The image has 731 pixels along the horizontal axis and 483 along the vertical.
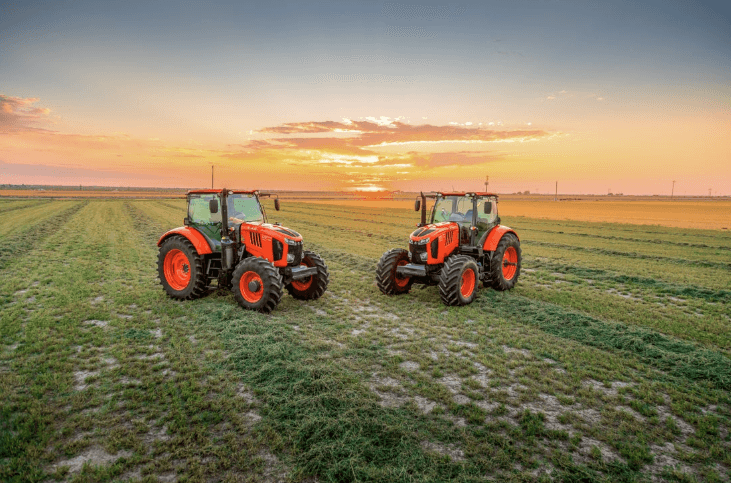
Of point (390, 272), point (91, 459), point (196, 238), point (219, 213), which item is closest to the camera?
point (91, 459)

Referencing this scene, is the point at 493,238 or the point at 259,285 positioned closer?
the point at 259,285

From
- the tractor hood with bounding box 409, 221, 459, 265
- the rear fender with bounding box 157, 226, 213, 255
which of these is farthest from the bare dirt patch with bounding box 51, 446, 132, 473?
the tractor hood with bounding box 409, 221, 459, 265

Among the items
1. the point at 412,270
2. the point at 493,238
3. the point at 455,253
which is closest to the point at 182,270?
the point at 412,270

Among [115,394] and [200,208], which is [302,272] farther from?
[115,394]

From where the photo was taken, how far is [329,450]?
150 inches

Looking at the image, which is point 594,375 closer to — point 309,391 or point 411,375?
point 411,375

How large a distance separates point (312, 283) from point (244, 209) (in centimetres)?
241

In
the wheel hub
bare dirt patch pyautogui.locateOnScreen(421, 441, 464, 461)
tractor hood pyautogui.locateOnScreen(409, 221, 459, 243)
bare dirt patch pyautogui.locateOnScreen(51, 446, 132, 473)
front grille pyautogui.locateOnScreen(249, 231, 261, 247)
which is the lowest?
bare dirt patch pyautogui.locateOnScreen(51, 446, 132, 473)

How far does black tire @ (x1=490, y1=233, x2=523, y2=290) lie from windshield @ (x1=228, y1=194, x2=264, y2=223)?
19.7ft

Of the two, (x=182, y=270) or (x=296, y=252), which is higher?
(x=296, y=252)

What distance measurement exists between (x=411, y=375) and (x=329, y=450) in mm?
2035

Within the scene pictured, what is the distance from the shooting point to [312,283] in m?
9.34

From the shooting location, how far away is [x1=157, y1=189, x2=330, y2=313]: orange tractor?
8195mm

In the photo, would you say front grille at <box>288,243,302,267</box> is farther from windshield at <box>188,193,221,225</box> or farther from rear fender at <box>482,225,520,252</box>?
rear fender at <box>482,225,520,252</box>
